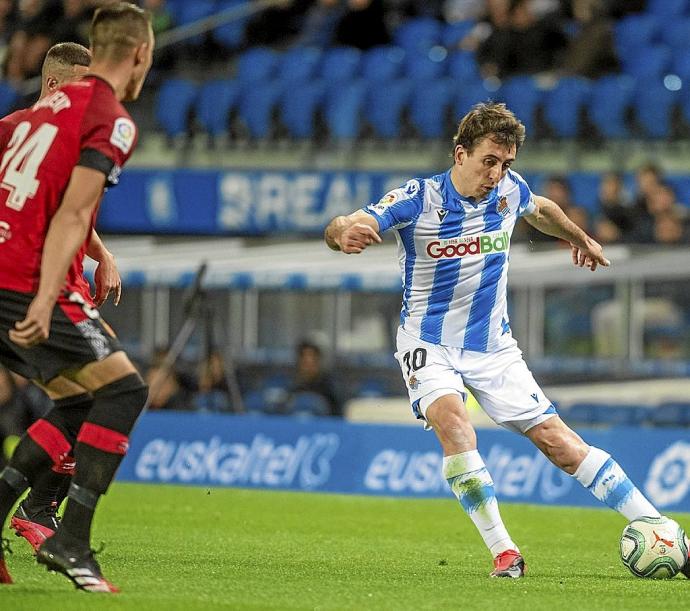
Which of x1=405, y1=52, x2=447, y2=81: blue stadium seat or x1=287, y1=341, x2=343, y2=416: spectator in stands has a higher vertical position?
x1=405, y1=52, x2=447, y2=81: blue stadium seat

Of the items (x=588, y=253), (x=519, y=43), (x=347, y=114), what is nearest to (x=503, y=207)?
(x=588, y=253)

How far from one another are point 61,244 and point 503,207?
8.78 feet

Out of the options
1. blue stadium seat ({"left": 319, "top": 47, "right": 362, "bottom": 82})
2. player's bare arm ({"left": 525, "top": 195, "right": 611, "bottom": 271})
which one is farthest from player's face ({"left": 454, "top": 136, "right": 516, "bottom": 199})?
blue stadium seat ({"left": 319, "top": 47, "right": 362, "bottom": 82})

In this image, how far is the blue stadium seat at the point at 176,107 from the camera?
61.9 ft

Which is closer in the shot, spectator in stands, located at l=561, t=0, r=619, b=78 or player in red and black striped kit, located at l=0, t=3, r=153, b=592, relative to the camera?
player in red and black striped kit, located at l=0, t=3, r=153, b=592

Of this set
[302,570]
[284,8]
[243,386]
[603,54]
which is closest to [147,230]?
[243,386]

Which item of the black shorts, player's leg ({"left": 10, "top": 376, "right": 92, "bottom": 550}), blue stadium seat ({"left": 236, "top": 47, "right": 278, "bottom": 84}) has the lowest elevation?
player's leg ({"left": 10, "top": 376, "right": 92, "bottom": 550})

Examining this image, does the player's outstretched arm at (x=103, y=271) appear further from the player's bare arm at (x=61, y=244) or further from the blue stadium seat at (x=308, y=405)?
the blue stadium seat at (x=308, y=405)

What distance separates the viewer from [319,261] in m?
16.8

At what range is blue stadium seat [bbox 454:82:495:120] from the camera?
17500 millimetres

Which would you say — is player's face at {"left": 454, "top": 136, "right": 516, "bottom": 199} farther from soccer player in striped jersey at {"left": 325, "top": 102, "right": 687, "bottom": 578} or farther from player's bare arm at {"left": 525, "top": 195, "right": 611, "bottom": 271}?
player's bare arm at {"left": 525, "top": 195, "right": 611, "bottom": 271}

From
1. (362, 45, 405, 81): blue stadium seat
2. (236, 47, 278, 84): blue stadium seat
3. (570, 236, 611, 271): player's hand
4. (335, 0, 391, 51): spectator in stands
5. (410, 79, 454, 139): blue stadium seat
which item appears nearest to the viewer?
(570, 236, 611, 271): player's hand

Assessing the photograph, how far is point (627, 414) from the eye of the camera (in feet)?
45.7

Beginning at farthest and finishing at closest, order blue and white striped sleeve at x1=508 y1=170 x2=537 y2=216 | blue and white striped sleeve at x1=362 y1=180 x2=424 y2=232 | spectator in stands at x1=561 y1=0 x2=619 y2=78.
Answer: spectator in stands at x1=561 y1=0 x2=619 y2=78 → blue and white striped sleeve at x1=508 y1=170 x2=537 y2=216 → blue and white striped sleeve at x1=362 y1=180 x2=424 y2=232
